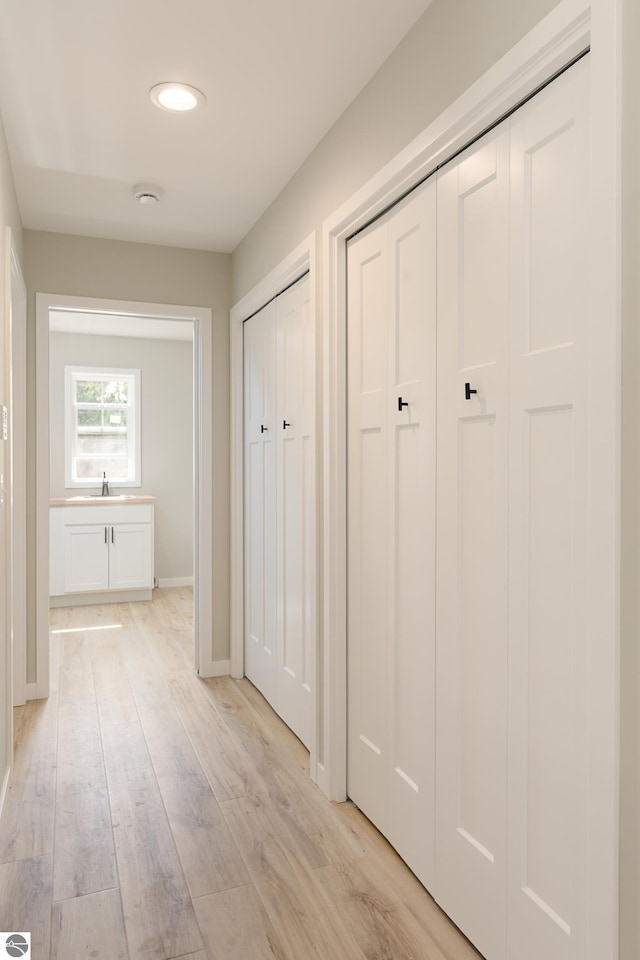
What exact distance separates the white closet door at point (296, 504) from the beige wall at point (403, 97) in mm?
362

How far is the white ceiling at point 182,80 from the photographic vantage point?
177 cm

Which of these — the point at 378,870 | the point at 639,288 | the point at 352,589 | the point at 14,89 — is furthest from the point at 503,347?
the point at 14,89

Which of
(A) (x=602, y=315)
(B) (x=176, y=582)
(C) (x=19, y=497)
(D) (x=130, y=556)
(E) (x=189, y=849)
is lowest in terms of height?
(E) (x=189, y=849)

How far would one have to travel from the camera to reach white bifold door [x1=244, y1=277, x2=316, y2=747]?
2.69m

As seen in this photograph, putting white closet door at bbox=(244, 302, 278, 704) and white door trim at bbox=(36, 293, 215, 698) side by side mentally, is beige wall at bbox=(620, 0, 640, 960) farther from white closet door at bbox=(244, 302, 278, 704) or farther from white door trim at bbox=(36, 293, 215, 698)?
white door trim at bbox=(36, 293, 215, 698)

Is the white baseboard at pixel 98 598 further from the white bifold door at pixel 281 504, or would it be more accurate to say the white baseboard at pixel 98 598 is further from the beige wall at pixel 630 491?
the beige wall at pixel 630 491

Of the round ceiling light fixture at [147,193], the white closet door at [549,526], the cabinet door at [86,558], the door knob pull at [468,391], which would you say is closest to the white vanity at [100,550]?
the cabinet door at [86,558]

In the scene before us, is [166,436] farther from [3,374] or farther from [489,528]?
[489,528]

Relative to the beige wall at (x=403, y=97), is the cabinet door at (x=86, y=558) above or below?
below

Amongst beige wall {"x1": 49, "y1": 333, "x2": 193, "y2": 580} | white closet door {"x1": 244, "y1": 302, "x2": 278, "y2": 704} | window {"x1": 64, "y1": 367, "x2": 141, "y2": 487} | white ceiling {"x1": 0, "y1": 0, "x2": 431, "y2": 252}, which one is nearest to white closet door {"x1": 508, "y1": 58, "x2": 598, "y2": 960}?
white ceiling {"x1": 0, "y1": 0, "x2": 431, "y2": 252}

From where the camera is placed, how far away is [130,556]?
5590mm

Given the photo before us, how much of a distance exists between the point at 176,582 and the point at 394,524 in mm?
4769

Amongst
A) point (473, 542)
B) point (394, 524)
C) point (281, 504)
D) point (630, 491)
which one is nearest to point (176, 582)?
point (281, 504)

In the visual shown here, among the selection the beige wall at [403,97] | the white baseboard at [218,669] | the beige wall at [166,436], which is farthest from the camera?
the beige wall at [166,436]
